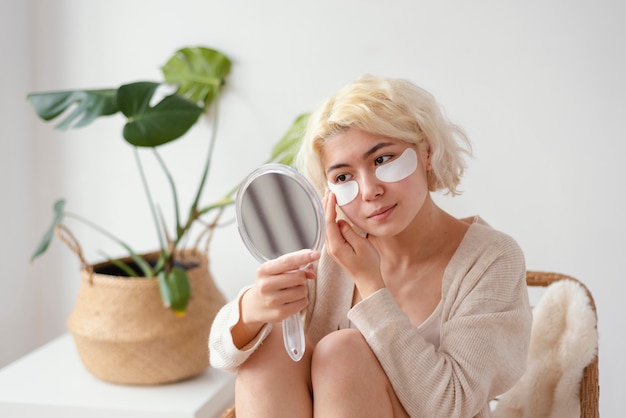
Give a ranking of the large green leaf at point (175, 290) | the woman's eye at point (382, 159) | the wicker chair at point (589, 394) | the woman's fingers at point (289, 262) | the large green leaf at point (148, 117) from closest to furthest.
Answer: the woman's fingers at point (289, 262), the woman's eye at point (382, 159), the wicker chair at point (589, 394), the large green leaf at point (148, 117), the large green leaf at point (175, 290)

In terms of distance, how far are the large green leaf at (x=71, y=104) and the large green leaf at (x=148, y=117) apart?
0.04m

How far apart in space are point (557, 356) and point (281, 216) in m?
0.60

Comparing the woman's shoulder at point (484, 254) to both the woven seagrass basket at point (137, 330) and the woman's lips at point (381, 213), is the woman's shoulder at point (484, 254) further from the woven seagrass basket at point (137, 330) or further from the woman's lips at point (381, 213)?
the woven seagrass basket at point (137, 330)

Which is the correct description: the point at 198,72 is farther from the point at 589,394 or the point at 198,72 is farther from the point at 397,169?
the point at 589,394

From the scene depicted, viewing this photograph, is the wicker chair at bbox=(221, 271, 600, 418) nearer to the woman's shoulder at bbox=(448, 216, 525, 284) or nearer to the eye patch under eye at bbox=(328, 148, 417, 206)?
the woman's shoulder at bbox=(448, 216, 525, 284)

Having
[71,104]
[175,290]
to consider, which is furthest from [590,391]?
[71,104]

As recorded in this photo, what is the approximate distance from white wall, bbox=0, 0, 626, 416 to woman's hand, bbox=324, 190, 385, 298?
2.48ft

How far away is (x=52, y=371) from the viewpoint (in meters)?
1.76

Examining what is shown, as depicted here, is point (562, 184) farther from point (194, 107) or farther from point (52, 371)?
point (52, 371)

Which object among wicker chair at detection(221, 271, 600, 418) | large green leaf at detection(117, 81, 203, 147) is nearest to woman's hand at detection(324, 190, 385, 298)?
wicker chair at detection(221, 271, 600, 418)

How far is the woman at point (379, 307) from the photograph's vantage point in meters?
0.97

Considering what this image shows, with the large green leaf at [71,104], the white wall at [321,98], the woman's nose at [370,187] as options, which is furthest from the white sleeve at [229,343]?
the white wall at [321,98]

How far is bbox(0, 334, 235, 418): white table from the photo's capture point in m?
1.55

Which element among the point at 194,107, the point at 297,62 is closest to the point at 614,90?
the point at 297,62
